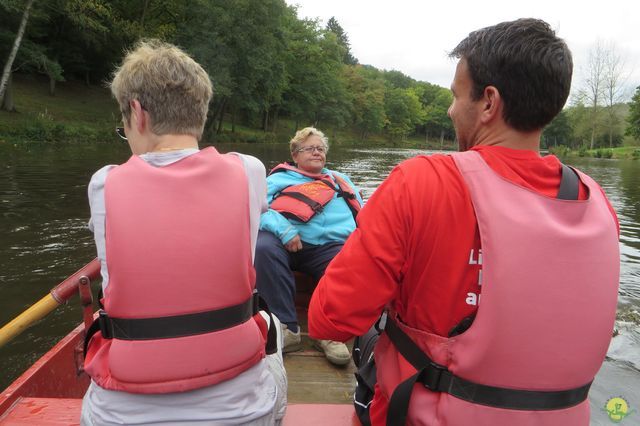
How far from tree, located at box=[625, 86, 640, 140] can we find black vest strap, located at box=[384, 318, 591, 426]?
6244 cm

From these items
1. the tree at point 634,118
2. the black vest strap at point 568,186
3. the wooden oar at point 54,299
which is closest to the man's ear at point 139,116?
the wooden oar at point 54,299

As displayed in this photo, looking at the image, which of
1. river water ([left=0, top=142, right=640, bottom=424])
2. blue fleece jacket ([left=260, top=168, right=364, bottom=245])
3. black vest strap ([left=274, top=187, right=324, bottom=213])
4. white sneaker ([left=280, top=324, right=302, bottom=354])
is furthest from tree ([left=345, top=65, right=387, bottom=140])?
white sneaker ([left=280, top=324, right=302, bottom=354])

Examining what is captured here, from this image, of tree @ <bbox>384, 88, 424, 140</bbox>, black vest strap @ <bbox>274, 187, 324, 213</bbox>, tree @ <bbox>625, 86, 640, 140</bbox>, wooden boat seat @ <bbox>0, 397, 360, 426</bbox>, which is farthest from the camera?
tree @ <bbox>384, 88, 424, 140</bbox>

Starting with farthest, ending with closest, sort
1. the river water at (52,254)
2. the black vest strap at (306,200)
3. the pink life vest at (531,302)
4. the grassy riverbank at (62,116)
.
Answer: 1. the grassy riverbank at (62,116)
2. the river water at (52,254)
3. the black vest strap at (306,200)
4. the pink life vest at (531,302)

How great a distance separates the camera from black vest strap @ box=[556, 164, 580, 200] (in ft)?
4.08

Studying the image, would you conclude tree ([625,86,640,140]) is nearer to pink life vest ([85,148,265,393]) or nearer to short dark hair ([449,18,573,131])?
short dark hair ([449,18,573,131])

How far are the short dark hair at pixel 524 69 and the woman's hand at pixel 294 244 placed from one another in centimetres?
233

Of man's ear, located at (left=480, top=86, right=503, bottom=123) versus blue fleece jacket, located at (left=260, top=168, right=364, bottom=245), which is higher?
man's ear, located at (left=480, top=86, right=503, bottom=123)

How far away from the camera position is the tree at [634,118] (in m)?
52.8

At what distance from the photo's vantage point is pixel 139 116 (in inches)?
61.3

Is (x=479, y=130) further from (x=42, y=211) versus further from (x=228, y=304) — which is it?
(x=42, y=211)

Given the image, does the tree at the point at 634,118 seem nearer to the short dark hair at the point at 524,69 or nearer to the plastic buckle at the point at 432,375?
the short dark hair at the point at 524,69

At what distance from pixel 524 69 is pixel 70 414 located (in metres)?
2.32

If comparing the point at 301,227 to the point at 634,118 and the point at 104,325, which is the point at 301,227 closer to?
the point at 104,325
